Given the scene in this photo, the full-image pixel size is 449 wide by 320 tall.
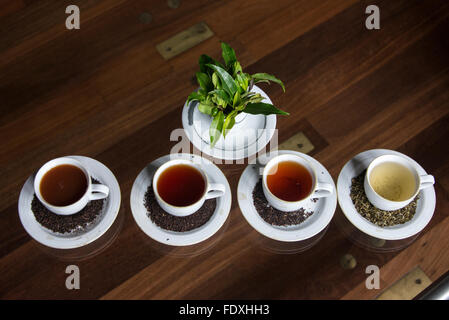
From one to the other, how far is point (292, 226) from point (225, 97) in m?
0.34

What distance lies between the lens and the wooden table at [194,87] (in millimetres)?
1169

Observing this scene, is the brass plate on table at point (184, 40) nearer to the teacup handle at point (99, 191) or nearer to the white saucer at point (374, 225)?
the teacup handle at point (99, 191)

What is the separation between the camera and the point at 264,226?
116cm

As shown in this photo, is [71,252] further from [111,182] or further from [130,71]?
[130,71]

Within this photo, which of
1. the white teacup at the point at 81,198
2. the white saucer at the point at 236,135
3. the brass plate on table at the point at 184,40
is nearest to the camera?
the white teacup at the point at 81,198

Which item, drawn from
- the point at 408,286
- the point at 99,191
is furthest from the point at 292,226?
the point at 99,191

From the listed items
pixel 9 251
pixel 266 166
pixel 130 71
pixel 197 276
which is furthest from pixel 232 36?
pixel 9 251

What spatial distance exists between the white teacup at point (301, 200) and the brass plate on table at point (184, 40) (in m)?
0.46

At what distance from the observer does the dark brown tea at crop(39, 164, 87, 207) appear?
1.14m

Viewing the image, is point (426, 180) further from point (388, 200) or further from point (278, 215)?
point (278, 215)

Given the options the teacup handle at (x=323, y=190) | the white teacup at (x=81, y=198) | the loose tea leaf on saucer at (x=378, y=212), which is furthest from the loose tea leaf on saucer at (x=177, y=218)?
the loose tea leaf on saucer at (x=378, y=212)

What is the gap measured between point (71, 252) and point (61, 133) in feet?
1.03

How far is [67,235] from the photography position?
115 cm

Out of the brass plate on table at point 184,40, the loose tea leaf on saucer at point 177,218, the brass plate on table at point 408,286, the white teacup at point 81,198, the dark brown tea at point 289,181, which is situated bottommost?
the brass plate on table at point 408,286
